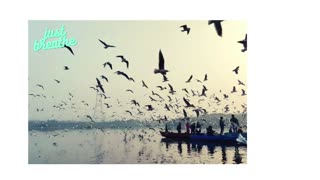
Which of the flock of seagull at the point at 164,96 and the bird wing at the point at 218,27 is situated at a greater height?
the bird wing at the point at 218,27

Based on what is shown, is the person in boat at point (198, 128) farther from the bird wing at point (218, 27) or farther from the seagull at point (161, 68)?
the bird wing at point (218, 27)

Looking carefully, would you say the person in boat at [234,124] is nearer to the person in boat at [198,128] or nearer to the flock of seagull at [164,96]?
the flock of seagull at [164,96]

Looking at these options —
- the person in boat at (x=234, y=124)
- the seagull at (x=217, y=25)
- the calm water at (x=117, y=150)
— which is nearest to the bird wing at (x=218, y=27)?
the seagull at (x=217, y=25)

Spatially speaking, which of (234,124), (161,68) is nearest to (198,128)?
Result: (234,124)

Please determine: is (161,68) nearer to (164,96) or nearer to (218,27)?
(164,96)

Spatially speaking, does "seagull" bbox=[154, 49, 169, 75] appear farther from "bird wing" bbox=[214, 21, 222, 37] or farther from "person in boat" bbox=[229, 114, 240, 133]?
"person in boat" bbox=[229, 114, 240, 133]

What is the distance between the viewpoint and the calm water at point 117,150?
9.68 ft

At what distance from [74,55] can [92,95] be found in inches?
11.1

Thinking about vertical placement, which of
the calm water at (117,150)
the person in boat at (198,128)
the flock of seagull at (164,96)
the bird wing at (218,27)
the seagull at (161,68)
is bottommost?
the calm water at (117,150)

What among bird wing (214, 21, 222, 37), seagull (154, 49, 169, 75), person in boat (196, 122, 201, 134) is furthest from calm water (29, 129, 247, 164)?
bird wing (214, 21, 222, 37)

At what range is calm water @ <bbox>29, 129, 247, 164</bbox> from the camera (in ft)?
9.68
